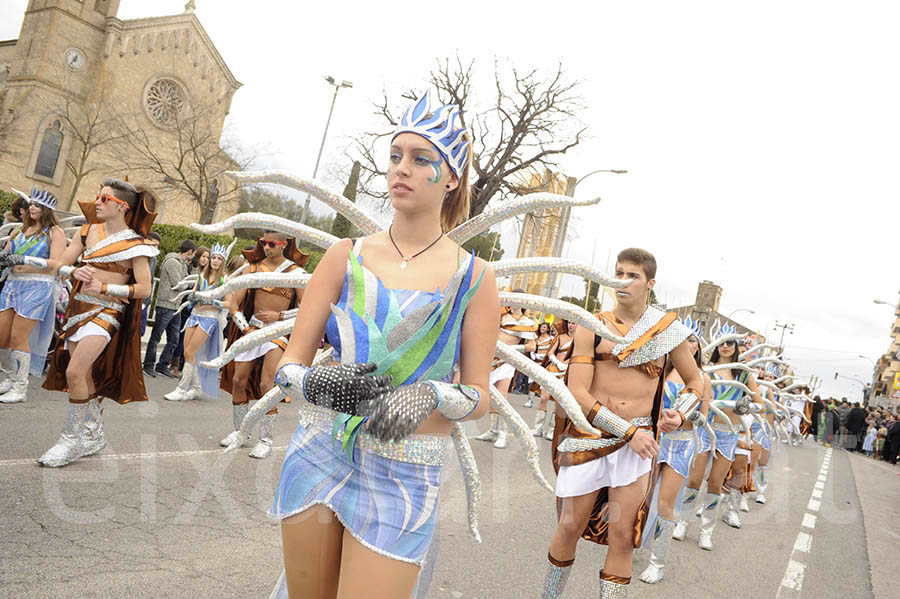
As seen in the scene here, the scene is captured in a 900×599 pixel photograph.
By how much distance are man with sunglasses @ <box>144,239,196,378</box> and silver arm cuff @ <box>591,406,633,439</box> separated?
855 cm

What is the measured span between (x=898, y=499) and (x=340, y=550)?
17341 millimetres

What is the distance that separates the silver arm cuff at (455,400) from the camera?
6.96 ft

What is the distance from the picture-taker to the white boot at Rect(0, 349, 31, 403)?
7375mm

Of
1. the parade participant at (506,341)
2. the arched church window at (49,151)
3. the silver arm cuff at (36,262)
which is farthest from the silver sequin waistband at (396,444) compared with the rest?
the arched church window at (49,151)

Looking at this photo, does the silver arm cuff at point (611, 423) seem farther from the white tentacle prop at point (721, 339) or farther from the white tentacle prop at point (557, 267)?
the white tentacle prop at point (721, 339)

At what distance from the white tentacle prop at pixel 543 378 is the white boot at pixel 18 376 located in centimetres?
633

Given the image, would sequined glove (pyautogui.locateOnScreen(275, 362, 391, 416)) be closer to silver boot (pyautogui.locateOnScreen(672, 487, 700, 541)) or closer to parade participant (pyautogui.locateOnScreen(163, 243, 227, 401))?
silver boot (pyautogui.locateOnScreen(672, 487, 700, 541))

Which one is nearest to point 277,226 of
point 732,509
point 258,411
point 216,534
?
point 258,411

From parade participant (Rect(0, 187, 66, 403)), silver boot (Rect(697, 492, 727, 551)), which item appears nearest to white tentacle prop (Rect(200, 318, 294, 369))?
parade participant (Rect(0, 187, 66, 403))

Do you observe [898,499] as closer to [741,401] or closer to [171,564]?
[741,401]

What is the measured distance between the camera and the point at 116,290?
217 inches

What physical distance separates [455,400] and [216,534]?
3.29 m

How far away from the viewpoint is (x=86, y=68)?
3809 centimetres

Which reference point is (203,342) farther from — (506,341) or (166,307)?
(506,341)
